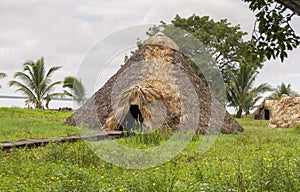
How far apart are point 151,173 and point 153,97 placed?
7028mm

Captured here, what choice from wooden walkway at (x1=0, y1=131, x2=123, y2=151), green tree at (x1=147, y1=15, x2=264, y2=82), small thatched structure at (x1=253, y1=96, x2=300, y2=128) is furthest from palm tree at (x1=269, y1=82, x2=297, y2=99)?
wooden walkway at (x1=0, y1=131, x2=123, y2=151)

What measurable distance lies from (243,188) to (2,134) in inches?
322

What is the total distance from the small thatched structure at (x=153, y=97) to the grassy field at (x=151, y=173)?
3026 millimetres

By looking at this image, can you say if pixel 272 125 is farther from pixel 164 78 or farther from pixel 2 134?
pixel 2 134

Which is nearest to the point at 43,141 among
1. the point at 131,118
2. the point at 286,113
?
the point at 131,118

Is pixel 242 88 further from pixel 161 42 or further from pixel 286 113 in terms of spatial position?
pixel 161 42

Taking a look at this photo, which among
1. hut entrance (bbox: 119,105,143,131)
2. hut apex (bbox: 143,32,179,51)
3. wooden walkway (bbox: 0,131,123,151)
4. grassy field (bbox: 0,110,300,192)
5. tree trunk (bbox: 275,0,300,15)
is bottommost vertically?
grassy field (bbox: 0,110,300,192)

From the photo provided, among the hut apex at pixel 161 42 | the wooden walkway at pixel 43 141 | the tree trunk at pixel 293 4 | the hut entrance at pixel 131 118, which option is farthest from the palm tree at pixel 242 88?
the tree trunk at pixel 293 4

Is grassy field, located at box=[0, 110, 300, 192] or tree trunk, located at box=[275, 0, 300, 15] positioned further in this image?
grassy field, located at box=[0, 110, 300, 192]

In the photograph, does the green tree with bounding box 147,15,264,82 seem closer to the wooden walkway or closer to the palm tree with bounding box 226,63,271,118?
the palm tree with bounding box 226,63,271,118

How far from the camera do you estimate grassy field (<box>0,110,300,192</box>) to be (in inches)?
173

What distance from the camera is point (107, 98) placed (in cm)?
1439

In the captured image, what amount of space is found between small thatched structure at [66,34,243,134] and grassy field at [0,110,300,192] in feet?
9.93

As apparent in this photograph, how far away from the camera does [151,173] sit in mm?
5363
